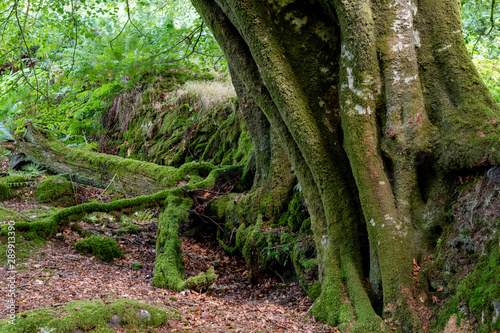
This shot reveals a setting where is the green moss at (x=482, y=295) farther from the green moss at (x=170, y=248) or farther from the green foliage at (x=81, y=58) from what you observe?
the green foliage at (x=81, y=58)

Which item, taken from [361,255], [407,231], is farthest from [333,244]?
[407,231]

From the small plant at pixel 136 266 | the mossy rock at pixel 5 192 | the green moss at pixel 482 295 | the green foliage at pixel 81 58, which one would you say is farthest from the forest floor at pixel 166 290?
the green foliage at pixel 81 58

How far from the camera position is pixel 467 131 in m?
3.39

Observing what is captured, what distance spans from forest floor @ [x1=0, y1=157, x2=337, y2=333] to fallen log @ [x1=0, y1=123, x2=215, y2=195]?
4.82 feet

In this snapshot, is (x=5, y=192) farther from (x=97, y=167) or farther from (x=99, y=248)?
(x=99, y=248)

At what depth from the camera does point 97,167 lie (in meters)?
9.32

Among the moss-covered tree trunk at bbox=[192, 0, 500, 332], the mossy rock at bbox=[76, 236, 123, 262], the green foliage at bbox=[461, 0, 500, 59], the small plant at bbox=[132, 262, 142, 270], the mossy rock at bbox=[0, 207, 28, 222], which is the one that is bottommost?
the small plant at bbox=[132, 262, 142, 270]

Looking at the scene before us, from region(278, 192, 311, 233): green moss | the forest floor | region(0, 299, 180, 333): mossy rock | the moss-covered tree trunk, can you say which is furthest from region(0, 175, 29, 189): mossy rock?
the moss-covered tree trunk

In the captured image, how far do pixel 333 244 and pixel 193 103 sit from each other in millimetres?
8247

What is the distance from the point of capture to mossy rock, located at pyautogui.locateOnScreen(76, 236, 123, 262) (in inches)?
230

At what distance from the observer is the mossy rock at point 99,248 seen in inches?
230

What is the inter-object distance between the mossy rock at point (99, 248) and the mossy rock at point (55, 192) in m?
3.29

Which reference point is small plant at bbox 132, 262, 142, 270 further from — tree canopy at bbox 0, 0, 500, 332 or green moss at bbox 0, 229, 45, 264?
green moss at bbox 0, 229, 45, 264

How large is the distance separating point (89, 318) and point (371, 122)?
3081 millimetres
